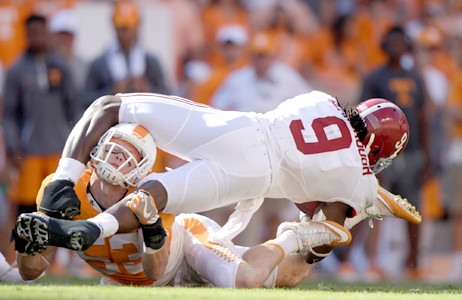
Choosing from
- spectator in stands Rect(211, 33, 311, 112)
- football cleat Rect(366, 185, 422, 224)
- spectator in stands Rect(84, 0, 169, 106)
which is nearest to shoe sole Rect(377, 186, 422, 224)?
football cleat Rect(366, 185, 422, 224)

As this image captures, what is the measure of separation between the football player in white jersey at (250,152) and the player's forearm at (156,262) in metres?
0.22

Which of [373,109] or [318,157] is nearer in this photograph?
[318,157]

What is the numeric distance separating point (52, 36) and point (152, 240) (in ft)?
15.1

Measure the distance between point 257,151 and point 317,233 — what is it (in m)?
0.54

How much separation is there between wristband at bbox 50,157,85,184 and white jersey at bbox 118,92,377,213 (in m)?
0.37

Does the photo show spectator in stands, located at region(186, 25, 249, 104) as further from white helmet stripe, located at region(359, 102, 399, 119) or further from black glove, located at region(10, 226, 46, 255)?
black glove, located at region(10, 226, 46, 255)

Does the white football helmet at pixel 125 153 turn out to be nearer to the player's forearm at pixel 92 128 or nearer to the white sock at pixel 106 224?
the player's forearm at pixel 92 128

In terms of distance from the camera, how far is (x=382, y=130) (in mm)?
5176

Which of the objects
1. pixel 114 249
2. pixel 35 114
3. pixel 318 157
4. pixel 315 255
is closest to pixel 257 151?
pixel 318 157

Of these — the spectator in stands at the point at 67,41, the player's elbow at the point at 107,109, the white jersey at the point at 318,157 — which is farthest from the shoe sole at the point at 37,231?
the spectator in stands at the point at 67,41

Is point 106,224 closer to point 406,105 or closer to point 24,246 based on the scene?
point 24,246

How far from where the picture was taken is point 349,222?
209 inches

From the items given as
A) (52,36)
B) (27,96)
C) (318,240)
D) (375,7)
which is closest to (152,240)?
(318,240)

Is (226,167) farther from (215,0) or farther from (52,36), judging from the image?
(215,0)
